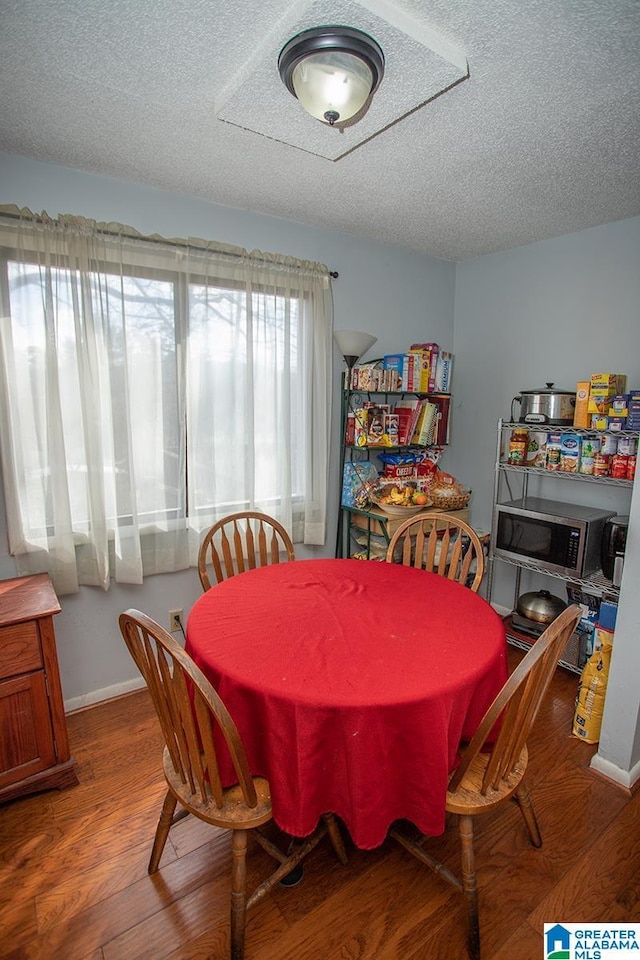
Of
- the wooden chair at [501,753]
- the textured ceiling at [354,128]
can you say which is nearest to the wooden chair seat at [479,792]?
the wooden chair at [501,753]

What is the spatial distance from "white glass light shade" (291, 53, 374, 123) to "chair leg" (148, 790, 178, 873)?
1.93 m

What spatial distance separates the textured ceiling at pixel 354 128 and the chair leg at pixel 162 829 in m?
2.10

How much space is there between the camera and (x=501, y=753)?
1.21 m

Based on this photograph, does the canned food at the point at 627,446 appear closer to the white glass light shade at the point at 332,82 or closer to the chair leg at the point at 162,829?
the white glass light shade at the point at 332,82

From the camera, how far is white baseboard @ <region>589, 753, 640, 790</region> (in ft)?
5.99

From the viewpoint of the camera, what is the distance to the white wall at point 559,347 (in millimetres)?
1823

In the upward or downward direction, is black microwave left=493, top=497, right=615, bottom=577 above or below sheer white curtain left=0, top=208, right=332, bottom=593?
below

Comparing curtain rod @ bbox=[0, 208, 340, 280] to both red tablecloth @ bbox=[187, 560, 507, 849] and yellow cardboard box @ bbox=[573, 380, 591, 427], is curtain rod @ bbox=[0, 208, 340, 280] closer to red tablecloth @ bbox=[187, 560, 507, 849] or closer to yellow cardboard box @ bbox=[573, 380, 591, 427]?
red tablecloth @ bbox=[187, 560, 507, 849]

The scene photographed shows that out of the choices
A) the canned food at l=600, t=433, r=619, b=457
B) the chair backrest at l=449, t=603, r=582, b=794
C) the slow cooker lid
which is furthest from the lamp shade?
the chair backrest at l=449, t=603, r=582, b=794

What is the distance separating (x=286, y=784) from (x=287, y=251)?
250cm

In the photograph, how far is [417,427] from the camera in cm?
301

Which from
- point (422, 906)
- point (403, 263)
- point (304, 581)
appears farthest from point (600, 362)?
point (422, 906)

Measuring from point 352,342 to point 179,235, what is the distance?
1.03 metres

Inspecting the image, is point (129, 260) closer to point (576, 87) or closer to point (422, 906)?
point (576, 87)
